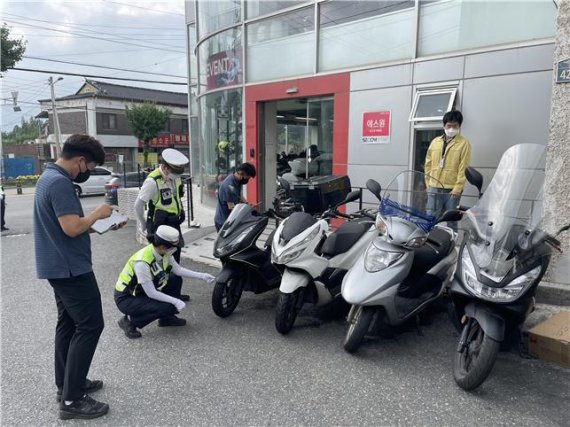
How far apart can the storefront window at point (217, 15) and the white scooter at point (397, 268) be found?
7442 mm

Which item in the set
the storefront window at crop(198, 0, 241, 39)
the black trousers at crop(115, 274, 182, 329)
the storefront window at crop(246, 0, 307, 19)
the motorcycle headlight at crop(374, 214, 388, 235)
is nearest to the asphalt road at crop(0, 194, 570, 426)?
the black trousers at crop(115, 274, 182, 329)

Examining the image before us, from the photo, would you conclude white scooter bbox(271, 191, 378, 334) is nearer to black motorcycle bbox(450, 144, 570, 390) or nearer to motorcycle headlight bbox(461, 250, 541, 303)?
black motorcycle bbox(450, 144, 570, 390)

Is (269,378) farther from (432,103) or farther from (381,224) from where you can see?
(432,103)

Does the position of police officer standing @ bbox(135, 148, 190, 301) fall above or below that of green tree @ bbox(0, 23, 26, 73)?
below

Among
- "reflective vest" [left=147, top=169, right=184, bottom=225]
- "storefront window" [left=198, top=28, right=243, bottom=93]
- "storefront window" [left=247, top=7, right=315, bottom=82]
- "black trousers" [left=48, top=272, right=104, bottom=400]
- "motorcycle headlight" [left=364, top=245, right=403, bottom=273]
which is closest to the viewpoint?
"black trousers" [left=48, top=272, right=104, bottom=400]

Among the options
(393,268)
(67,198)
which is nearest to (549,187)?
(393,268)

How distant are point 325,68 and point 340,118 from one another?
109 cm

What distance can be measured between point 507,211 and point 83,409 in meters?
3.35

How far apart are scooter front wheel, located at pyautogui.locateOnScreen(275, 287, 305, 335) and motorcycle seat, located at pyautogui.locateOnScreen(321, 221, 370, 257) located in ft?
1.68

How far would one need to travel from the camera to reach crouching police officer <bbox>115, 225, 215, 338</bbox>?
3738mm

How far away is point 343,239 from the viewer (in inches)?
168

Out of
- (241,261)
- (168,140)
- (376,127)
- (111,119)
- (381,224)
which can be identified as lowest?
(241,261)

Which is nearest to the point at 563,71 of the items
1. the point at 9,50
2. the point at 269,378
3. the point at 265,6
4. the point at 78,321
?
the point at 269,378

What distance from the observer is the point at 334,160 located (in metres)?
8.05
